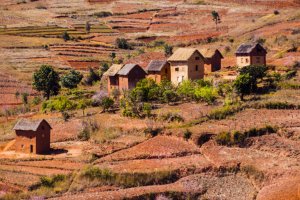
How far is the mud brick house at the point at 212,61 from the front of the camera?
61.3 metres

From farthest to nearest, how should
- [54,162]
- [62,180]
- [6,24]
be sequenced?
[6,24]
[54,162]
[62,180]

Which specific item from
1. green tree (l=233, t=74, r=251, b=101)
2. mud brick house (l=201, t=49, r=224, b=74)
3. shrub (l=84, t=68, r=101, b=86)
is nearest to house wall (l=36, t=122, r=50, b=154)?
green tree (l=233, t=74, r=251, b=101)

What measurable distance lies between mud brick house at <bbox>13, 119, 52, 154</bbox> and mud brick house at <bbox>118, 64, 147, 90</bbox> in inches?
631

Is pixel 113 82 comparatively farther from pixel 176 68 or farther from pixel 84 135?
pixel 84 135

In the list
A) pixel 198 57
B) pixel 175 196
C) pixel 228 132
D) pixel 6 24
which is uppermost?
pixel 6 24

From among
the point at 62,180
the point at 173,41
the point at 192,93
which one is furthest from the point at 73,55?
the point at 62,180

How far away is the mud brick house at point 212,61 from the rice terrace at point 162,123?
120mm

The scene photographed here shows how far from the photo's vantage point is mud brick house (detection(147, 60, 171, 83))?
57250 millimetres

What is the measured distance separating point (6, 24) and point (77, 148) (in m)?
77.5

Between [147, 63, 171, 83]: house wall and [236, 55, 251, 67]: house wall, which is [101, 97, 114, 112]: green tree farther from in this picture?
[236, 55, 251, 67]: house wall

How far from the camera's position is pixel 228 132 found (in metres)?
38.4

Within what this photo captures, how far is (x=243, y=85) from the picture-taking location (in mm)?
46156

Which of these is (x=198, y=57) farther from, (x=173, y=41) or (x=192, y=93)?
(x=173, y=41)

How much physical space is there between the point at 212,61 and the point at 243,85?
15475 mm
